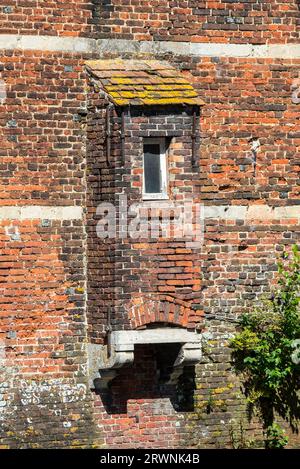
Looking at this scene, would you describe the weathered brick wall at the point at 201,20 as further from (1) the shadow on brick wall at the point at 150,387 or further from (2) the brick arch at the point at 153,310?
(1) the shadow on brick wall at the point at 150,387

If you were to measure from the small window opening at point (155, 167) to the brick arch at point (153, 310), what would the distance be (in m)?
1.25

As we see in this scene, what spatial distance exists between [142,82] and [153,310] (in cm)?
276

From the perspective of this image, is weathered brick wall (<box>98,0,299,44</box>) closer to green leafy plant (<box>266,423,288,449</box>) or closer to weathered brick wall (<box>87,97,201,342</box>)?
weathered brick wall (<box>87,97,201,342</box>)

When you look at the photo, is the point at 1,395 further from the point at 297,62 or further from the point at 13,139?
the point at 297,62

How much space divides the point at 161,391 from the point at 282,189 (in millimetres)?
3003

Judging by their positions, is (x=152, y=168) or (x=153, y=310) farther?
(x=152, y=168)

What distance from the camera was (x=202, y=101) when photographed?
1881 cm

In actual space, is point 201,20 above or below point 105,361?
above

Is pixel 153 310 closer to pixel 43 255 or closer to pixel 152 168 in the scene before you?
pixel 43 255

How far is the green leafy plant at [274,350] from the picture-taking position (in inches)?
755

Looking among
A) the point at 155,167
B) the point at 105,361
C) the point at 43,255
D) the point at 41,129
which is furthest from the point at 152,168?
the point at 105,361

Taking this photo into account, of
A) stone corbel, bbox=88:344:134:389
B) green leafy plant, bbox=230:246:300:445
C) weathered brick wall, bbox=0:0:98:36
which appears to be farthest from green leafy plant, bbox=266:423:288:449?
weathered brick wall, bbox=0:0:98:36

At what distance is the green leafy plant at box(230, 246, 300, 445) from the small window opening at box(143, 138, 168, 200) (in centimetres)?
198

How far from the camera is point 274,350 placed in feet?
63.1
